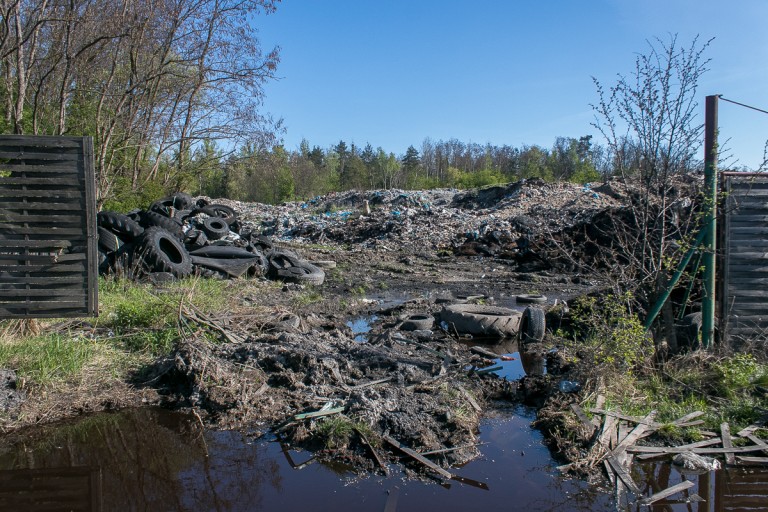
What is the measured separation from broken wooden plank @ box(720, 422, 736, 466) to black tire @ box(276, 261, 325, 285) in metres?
9.32

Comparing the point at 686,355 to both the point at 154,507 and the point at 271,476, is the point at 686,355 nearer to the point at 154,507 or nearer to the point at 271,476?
the point at 271,476

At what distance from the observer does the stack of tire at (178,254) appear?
426 inches

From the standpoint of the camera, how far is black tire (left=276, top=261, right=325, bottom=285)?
1277 cm

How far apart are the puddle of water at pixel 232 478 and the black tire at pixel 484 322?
11.8ft

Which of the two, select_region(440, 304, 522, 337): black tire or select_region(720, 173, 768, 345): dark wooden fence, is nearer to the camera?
select_region(720, 173, 768, 345): dark wooden fence

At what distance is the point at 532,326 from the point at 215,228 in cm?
1060

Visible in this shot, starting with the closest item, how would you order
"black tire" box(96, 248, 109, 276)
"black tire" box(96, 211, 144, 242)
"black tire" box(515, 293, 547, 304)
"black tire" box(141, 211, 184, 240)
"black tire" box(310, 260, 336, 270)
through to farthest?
"black tire" box(96, 248, 109, 276)
"black tire" box(515, 293, 547, 304)
"black tire" box(96, 211, 144, 242)
"black tire" box(141, 211, 184, 240)
"black tire" box(310, 260, 336, 270)

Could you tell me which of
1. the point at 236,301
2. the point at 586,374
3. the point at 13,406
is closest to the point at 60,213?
the point at 13,406

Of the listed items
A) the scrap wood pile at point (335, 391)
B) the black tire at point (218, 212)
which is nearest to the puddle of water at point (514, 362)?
the scrap wood pile at point (335, 391)

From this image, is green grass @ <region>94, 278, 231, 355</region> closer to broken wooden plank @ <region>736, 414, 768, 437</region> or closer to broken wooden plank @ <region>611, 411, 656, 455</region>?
broken wooden plank @ <region>611, 411, 656, 455</region>

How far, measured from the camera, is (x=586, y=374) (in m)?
5.44

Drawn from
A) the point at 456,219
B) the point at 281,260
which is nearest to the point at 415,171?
the point at 456,219

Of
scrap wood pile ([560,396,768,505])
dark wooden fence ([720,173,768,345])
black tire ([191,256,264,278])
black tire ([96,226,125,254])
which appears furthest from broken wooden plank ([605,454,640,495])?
black tire ([96,226,125,254])

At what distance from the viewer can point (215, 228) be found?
16.2m
